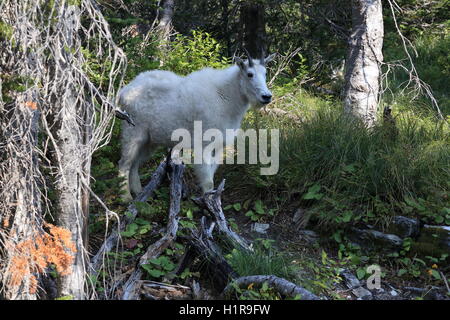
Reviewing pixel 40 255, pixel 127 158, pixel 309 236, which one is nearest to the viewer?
pixel 40 255

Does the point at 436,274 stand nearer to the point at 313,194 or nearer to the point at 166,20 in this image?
the point at 313,194

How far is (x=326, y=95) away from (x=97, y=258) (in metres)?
7.06

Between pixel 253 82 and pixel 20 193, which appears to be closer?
pixel 20 193

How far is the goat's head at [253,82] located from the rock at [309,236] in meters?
1.84

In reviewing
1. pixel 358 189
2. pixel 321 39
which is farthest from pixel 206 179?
pixel 321 39

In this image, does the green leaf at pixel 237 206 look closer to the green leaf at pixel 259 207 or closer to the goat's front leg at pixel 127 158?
the green leaf at pixel 259 207

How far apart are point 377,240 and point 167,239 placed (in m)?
2.54

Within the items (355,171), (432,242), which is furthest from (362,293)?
(355,171)

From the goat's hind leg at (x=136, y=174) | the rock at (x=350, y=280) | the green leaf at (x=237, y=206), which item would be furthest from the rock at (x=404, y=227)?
the goat's hind leg at (x=136, y=174)

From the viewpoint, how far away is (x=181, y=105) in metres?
7.54

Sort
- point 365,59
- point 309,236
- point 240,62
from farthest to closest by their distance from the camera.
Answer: point 365,59
point 240,62
point 309,236

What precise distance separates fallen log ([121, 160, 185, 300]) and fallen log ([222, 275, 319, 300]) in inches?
34.3

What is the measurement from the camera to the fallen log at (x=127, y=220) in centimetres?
554
